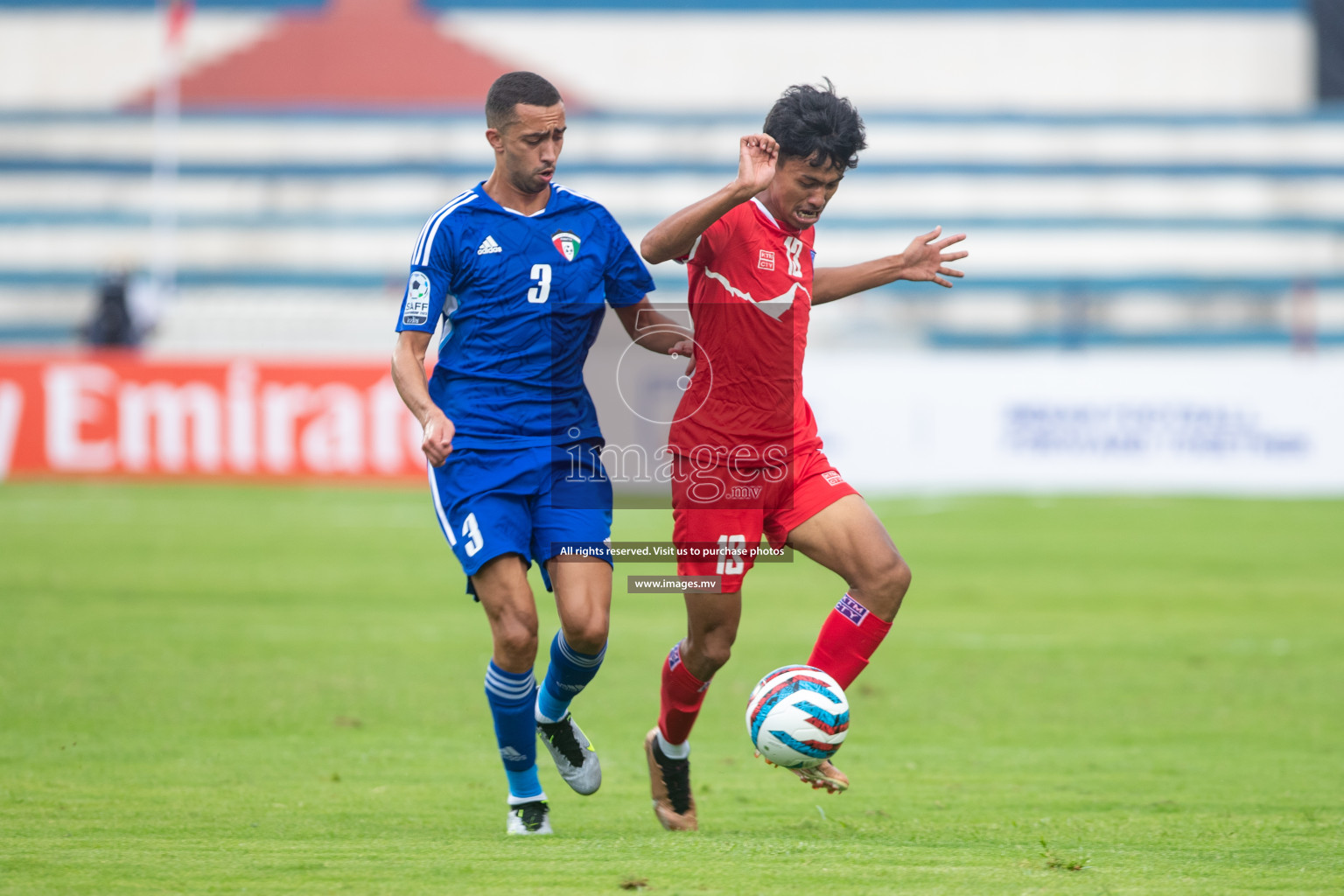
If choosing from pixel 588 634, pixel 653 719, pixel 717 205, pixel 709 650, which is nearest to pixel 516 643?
pixel 588 634

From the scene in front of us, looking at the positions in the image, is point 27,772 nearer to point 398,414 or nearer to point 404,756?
point 404,756

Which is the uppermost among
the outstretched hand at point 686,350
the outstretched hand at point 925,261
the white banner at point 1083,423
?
the outstretched hand at point 925,261

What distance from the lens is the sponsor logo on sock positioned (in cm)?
549

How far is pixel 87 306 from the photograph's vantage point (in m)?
32.5

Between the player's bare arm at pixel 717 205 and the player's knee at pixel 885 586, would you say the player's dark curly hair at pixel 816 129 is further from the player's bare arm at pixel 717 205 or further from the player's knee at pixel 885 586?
the player's knee at pixel 885 586

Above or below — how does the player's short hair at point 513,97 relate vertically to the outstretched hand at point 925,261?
above

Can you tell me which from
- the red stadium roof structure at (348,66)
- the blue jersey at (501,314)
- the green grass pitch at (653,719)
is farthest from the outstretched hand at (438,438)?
the red stadium roof structure at (348,66)

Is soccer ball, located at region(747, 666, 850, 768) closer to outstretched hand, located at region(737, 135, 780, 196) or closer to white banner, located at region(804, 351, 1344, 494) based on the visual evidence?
outstretched hand, located at region(737, 135, 780, 196)

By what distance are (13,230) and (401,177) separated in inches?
363

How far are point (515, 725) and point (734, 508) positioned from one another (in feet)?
3.70

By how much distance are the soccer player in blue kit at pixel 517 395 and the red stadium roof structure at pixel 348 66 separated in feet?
109

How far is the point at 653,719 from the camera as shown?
7.83 meters

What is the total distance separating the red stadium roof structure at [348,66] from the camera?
3759cm

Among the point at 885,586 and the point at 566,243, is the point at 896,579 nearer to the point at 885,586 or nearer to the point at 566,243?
the point at 885,586
